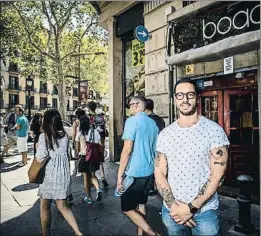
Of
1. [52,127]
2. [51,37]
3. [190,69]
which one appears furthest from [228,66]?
[52,127]

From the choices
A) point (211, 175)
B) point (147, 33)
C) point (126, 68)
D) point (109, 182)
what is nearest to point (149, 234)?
point (211, 175)

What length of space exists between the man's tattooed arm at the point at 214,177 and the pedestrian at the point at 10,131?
2119 mm

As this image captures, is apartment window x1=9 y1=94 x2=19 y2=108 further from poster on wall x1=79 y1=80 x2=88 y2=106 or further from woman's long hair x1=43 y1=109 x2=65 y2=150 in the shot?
poster on wall x1=79 y1=80 x2=88 y2=106

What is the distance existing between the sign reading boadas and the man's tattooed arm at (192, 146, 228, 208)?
2535 millimetres

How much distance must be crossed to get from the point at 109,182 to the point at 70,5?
245 cm

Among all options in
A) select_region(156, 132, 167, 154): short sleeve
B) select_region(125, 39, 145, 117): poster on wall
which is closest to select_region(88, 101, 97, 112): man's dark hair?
select_region(125, 39, 145, 117): poster on wall

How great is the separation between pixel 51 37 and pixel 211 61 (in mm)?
2355

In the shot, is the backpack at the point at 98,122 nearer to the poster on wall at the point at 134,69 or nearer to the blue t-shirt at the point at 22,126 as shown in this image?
the blue t-shirt at the point at 22,126

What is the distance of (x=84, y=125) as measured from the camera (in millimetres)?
3486

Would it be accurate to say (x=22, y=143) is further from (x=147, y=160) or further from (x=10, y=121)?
(x=147, y=160)

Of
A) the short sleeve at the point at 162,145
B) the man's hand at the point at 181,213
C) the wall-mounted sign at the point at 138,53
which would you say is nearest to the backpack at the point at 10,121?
the short sleeve at the point at 162,145

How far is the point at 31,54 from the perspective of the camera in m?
3.75

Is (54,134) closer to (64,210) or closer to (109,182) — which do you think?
(64,210)

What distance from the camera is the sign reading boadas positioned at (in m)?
3.61
